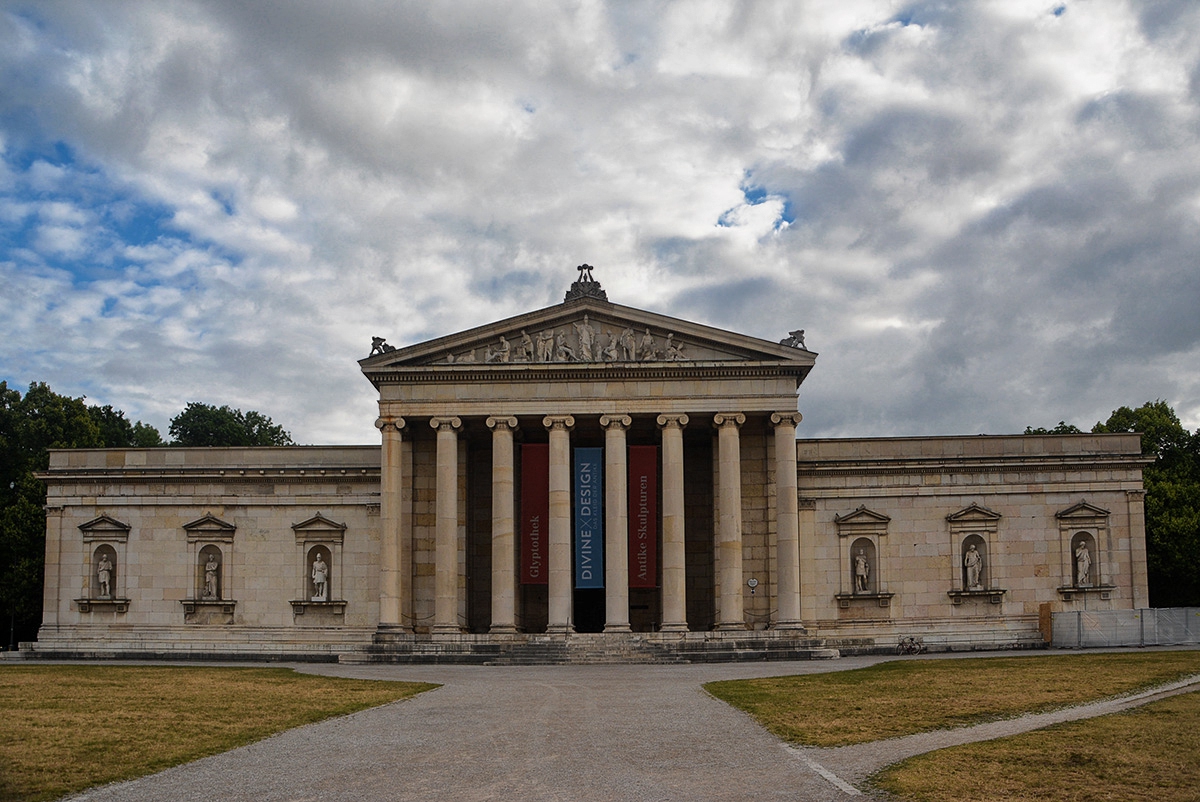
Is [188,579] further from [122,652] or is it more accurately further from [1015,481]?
[1015,481]

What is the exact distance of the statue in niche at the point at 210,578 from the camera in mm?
62031

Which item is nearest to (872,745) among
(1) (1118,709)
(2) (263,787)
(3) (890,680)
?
(1) (1118,709)

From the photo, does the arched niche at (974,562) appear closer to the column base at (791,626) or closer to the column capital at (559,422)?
the column base at (791,626)

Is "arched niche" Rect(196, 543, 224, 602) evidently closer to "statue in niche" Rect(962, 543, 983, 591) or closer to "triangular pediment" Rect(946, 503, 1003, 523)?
"triangular pediment" Rect(946, 503, 1003, 523)

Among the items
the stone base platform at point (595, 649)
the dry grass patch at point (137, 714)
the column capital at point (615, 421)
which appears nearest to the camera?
the dry grass patch at point (137, 714)

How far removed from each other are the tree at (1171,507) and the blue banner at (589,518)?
3346 cm

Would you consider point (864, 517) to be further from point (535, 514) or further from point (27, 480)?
point (27, 480)

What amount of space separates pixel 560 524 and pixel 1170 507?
125ft

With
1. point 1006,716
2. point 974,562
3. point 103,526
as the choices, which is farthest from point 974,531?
point 103,526

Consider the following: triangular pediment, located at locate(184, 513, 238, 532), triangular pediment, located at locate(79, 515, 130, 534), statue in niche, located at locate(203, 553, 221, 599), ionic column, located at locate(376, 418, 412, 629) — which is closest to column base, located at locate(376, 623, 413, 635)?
ionic column, located at locate(376, 418, 412, 629)

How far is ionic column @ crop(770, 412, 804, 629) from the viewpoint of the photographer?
55.3m

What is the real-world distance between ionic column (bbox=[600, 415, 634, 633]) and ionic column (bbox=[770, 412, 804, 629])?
286 inches

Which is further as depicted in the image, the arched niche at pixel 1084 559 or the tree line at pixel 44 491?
the tree line at pixel 44 491

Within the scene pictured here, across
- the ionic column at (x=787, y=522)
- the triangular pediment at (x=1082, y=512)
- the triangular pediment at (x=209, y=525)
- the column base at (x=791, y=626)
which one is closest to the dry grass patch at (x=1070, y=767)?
the column base at (x=791, y=626)
